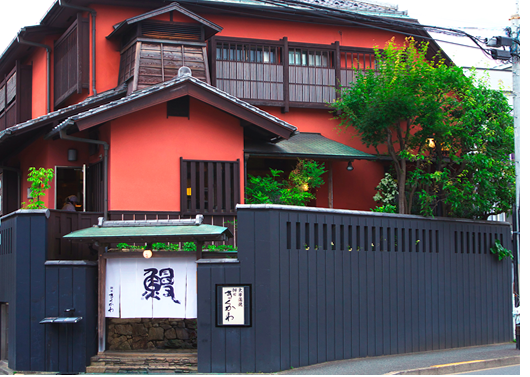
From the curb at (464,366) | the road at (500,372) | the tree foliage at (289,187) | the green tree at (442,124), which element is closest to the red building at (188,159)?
the tree foliage at (289,187)

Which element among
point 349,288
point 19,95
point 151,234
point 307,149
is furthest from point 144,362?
point 19,95

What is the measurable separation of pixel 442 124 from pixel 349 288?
606 cm

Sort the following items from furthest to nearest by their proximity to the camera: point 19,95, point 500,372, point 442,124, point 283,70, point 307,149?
point 19,95, point 283,70, point 307,149, point 442,124, point 500,372

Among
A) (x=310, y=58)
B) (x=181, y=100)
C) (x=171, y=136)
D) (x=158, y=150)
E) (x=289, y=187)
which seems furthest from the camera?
(x=310, y=58)

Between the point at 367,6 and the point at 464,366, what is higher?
the point at 367,6

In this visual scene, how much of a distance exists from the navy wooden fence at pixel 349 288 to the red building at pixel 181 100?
152 inches

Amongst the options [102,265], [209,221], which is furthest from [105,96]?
[102,265]

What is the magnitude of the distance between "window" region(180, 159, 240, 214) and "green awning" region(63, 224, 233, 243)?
330cm

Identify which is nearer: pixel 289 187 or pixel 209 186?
pixel 209 186

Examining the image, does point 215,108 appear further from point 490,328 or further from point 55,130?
point 490,328

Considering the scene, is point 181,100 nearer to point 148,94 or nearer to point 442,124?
point 148,94

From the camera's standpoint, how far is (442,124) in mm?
17203

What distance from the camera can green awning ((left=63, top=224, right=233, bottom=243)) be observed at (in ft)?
41.0

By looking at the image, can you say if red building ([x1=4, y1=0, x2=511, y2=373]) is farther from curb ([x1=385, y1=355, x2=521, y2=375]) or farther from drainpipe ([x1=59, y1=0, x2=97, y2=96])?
curb ([x1=385, y1=355, x2=521, y2=375])
